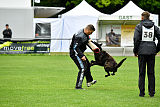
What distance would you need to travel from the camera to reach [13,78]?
1403 centimetres

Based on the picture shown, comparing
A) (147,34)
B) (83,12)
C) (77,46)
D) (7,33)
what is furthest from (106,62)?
(83,12)

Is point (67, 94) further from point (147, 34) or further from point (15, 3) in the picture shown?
point (15, 3)

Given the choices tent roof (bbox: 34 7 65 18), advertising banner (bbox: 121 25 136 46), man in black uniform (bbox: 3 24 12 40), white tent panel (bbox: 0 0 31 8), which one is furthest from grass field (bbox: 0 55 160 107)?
tent roof (bbox: 34 7 65 18)

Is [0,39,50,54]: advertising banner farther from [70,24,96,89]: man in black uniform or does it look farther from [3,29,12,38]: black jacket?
A: [70,24,96,89]: man in black uniform

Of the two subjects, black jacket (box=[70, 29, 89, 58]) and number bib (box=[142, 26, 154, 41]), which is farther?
black jacket (box=[70, 29, 89, 58])

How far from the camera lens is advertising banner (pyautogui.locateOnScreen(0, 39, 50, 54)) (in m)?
28.4

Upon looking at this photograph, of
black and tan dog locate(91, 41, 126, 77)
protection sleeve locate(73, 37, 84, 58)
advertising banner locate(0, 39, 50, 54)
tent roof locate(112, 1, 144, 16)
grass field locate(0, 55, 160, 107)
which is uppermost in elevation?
tent roof locate(112, 1, 144, 16)

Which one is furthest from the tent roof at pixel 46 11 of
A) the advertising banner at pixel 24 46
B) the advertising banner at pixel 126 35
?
the advertising banner at pixel 24 46

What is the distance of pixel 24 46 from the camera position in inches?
1131

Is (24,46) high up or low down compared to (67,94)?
down

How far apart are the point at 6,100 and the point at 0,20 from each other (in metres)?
25.5

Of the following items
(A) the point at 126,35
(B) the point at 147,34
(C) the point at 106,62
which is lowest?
(A) the point at 126,35

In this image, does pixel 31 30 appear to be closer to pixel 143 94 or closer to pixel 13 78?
pixel 13 78

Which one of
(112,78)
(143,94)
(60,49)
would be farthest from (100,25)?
(143,94)
